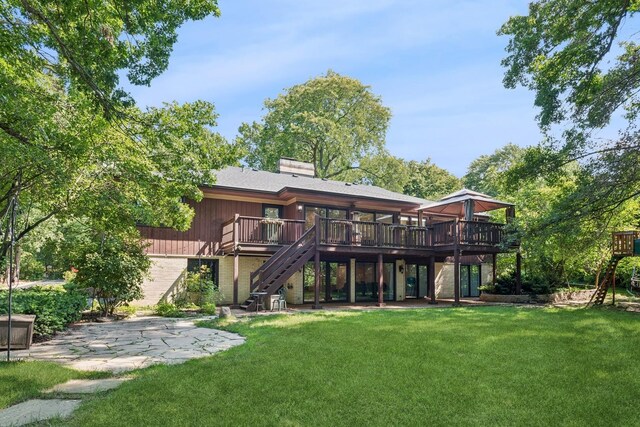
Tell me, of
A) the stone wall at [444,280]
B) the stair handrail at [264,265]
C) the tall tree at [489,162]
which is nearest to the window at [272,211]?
the stair handrail at [264,265]

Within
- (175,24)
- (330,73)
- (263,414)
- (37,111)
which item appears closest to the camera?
(263,414)

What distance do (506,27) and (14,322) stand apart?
13656mm

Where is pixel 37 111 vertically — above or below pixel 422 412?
above

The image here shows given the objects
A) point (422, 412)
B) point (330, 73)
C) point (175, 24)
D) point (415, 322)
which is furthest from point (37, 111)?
point (330, 73)

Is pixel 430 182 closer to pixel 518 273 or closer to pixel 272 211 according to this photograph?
pixel 518 273

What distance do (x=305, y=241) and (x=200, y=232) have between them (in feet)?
13.8

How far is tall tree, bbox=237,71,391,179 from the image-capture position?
3397 centimetres

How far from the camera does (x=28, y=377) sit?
17.8ft

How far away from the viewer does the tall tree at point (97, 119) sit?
6.07 metres

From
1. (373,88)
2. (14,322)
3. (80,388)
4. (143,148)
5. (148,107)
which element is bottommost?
(80,388)

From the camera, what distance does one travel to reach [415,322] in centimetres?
1000

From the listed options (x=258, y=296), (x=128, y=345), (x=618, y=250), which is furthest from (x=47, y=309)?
(x=618, y=250)

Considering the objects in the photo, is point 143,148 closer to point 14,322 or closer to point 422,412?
point 14,322

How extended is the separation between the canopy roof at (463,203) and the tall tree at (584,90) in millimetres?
6128
